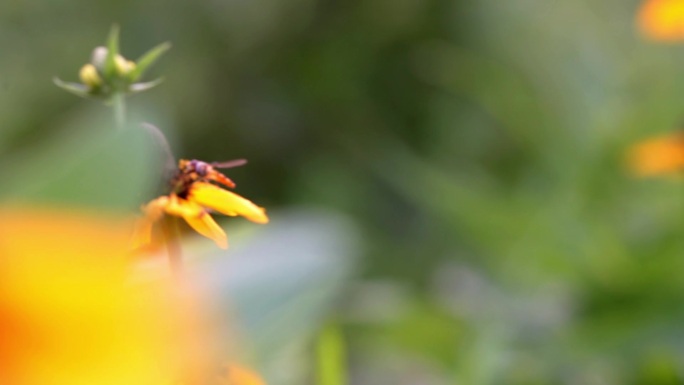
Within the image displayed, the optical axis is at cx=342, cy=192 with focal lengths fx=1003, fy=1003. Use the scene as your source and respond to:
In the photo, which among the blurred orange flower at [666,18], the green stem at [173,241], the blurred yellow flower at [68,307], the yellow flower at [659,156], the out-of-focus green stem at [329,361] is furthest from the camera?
the yellow flower at [659,156]

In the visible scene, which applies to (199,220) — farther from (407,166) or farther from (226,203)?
(407,166)

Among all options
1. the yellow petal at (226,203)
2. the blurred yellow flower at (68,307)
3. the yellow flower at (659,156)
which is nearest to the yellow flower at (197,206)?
the yellow petal at (226,203)

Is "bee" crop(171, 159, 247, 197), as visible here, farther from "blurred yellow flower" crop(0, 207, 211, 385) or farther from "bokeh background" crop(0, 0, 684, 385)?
"blurred yellow flower" crop(0, 207, 211, 385)

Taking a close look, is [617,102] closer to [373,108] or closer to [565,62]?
[565,62]

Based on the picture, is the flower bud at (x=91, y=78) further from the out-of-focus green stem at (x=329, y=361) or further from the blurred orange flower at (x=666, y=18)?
the blurred orange flower at (x=666, y=18)

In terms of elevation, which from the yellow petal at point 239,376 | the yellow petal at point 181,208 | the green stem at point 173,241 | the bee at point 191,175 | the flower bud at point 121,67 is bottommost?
the yellow petal at point 239,376

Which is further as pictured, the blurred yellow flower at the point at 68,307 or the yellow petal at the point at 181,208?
the yellow petal at the point at 181,208

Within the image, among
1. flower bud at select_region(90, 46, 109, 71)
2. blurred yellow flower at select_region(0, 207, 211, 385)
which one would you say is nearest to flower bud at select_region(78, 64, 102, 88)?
flower bud at select_region(90, 46, 109, 71)

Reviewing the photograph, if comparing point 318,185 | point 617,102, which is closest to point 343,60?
point 318,185
